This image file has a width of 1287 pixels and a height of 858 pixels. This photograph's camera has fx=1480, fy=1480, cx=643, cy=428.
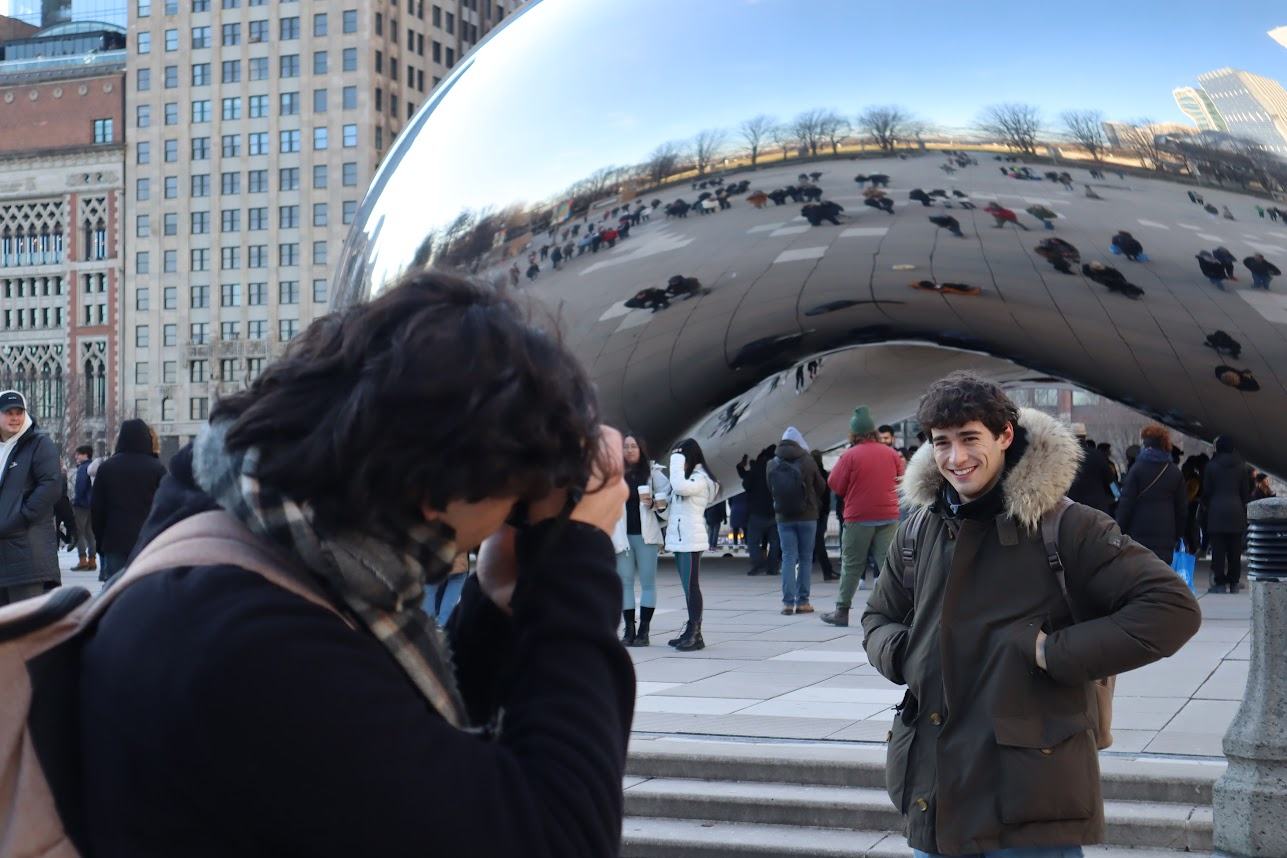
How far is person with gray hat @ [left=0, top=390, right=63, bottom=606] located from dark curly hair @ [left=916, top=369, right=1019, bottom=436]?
5415mm

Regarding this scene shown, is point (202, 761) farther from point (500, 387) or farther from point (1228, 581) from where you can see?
point (1228, 581)

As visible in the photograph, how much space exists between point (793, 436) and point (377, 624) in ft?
28.6

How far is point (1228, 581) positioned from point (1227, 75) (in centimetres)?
769

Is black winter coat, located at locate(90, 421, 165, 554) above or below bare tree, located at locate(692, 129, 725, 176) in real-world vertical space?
below

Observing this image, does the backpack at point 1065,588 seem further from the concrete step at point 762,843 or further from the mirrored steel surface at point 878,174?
the mirrored steel surface at point 878,174

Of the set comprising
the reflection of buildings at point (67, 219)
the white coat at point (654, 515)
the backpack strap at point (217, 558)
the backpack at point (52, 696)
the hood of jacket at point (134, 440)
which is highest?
the reflection of buildings at point (67, 219)

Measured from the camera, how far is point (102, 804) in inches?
42.3

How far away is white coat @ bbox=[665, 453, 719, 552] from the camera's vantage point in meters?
8.70

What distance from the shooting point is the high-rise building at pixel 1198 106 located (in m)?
4.74

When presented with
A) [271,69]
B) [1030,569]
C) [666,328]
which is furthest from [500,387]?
[271,69]

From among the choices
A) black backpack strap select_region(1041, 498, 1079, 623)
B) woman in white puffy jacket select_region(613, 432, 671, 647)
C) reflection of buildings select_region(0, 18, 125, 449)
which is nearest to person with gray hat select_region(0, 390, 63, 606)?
woman in white puffy jacket select_region(613, 432, 671, 647)

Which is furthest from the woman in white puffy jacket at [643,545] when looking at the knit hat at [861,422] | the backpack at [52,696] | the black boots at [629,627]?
the backpack at [52,696]

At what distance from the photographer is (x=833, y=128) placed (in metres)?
4.95

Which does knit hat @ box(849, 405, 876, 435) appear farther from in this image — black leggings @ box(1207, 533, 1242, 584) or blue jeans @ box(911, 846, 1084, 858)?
blue jeans @ box(911, 846, 1084, 858)
